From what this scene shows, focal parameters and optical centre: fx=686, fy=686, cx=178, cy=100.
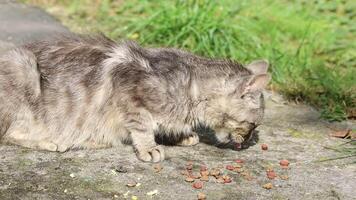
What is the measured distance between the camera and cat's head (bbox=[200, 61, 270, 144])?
4.93m

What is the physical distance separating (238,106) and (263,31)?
9.61ft

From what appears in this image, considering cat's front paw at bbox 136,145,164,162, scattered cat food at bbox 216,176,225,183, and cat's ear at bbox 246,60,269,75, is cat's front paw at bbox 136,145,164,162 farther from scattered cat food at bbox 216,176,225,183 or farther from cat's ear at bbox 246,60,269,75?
cat's ear at bbox 246,60,269,75

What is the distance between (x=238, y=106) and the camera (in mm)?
4961

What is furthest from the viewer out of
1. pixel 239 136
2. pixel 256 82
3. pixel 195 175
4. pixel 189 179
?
pixel 239 136

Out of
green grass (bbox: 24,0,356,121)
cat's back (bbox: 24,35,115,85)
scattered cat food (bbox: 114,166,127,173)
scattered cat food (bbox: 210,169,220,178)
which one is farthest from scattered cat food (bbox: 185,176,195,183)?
green grass (bbox: 24,0,356,121)

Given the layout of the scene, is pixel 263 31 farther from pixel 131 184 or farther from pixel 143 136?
pixel 131 184

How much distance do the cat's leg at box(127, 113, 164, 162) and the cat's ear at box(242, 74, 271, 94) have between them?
73 cm

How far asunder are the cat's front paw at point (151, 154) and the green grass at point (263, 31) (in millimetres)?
1897

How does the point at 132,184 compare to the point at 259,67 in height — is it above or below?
below

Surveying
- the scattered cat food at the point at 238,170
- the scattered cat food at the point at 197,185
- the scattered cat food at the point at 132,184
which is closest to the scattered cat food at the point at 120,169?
the scattered cat food at the point at 132,184

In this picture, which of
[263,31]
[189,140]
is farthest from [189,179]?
[263,31]

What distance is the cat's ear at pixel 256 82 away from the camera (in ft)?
16.0

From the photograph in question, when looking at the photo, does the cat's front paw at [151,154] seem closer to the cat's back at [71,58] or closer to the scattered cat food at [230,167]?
the scattered cat food at [230,167]

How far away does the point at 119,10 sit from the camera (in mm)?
8094
